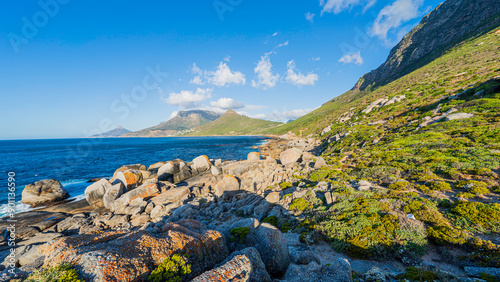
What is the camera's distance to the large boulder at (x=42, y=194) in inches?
1075

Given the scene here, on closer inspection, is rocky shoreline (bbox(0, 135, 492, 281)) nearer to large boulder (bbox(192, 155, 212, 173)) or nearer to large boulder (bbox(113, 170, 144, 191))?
large boulder (bbox(113, 170, 144, 191))

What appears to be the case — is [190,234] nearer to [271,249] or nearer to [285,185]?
[271,249]

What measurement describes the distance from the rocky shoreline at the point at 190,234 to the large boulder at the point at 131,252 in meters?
0.03

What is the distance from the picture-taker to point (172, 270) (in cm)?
620

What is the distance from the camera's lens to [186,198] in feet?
83.9

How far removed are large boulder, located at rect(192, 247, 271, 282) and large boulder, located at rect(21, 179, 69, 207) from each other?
39262 millimetres

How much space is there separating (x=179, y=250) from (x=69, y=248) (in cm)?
404

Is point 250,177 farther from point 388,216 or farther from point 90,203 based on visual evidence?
point 90,203

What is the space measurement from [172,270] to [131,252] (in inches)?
64.8

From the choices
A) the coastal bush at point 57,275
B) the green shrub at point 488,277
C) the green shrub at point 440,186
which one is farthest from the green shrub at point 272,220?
the green shrub at point 440,186

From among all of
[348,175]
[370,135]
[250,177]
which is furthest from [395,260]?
[370,135]

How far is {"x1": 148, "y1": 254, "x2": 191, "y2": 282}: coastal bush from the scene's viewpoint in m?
5.89

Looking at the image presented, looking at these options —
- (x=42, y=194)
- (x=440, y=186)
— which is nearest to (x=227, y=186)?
(x=440, y=186)

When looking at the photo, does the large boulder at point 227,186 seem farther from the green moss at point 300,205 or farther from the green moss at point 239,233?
the green moss at point 239,233
